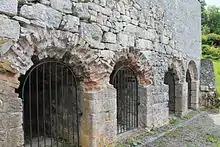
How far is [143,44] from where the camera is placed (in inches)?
223

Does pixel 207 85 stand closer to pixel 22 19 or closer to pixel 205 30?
pixel 22 19

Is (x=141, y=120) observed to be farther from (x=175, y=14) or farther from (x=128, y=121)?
(x=175, y=14)

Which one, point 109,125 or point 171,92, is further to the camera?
point 171,92

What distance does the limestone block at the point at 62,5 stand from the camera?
3.58 m

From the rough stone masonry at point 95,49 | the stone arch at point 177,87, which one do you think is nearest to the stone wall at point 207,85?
the stone arch at point 177,87

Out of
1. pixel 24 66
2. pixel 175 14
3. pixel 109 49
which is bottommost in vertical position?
pixel 24 66

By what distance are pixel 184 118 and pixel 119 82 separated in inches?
119

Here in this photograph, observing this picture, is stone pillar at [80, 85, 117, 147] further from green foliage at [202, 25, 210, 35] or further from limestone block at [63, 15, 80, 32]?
green foliage at [202, 25, 210, 35]

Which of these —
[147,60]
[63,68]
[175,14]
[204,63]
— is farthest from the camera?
[204,63]

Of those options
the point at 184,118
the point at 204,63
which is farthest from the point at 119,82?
the point at 204,63

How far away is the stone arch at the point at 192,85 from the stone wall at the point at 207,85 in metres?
0.76

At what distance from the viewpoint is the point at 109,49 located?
461 cm

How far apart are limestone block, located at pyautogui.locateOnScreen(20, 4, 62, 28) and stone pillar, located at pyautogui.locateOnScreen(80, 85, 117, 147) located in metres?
1.43

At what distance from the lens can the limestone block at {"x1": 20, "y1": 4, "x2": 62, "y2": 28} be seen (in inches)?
126
